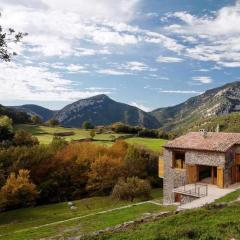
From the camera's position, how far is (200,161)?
41500 millimetres

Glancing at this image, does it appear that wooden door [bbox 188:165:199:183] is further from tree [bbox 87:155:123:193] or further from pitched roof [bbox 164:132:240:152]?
tree [bbox 87:155:123:193]

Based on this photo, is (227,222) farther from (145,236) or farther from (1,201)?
(1,201)

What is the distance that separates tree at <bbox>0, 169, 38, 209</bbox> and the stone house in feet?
79.3

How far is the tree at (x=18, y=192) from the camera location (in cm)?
5897

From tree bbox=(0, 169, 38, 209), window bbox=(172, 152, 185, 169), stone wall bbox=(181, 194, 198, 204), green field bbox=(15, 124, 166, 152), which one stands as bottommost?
tree bbox=(0, 169, 38, 209)

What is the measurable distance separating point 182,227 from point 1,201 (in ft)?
138

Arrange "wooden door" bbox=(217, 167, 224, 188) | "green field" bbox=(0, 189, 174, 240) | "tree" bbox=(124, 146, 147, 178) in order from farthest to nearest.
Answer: "tree" bbox=(124, 146, 147, 178) → "wooden door" bbox=(217, 167, 224, 188) → "green field" bbox=(0, 189, 174, 240)

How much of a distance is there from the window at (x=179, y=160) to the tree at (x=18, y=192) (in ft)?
85.6

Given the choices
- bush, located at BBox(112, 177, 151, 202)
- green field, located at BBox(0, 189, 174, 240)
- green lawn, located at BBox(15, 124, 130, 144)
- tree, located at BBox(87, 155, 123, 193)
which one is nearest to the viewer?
green field, located at BBox(0, 189, 174, 240)

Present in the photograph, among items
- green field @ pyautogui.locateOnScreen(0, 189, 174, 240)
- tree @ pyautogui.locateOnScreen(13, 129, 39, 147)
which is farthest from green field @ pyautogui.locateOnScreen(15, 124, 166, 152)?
green field @ pyautogui.locateOnScreen(0, 189, 174, 240)

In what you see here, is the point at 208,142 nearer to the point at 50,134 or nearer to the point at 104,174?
the point at 104,174

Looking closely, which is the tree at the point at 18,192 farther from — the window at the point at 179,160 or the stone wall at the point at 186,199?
the stone wall at the point at 186,199

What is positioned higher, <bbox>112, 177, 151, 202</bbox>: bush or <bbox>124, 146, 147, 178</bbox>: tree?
<bbox>124, 146, 147, 178</bbox>: tree

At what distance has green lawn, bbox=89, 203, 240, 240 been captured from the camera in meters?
16.6
